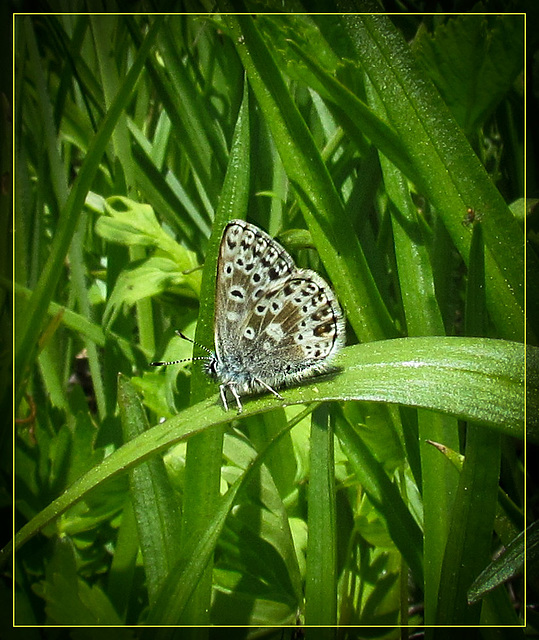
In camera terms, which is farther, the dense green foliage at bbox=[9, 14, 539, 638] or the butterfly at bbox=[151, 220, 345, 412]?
the butterfly at bbox=[151, 220, 345, 412]

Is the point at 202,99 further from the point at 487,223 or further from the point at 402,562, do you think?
the point at 402,562

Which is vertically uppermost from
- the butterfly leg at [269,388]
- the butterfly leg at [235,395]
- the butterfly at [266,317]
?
the butterfly at [266,317]

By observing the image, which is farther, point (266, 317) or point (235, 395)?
point (266, 317)

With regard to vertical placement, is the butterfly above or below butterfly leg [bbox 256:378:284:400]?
above

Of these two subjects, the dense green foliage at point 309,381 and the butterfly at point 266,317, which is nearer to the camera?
the dense green foliage at point 309,381

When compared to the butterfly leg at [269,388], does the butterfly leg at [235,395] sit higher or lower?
higher

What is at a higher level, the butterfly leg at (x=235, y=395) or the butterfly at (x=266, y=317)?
the butterfly at (x=266, y=317)

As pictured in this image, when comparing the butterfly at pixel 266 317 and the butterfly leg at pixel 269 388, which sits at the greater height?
the butterfly at pixel 266 317

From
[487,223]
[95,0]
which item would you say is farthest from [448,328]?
[95,0]
